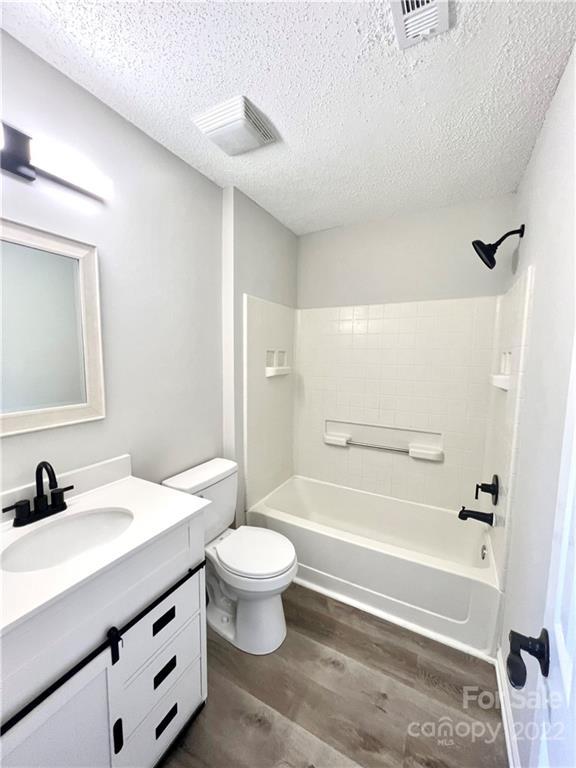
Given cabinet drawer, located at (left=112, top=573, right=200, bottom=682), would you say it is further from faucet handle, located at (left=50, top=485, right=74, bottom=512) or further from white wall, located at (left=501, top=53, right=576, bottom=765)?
white wall, located at (left=501, top=53, right=576, bottom=765)

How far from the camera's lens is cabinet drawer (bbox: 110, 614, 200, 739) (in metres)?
0.91

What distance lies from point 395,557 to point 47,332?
75.9 inches

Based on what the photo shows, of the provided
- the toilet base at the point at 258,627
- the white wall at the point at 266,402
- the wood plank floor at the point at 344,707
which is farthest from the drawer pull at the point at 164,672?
the white wall at the point at 266,402

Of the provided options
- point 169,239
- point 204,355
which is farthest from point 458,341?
point 169,239

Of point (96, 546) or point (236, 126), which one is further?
point (236, 126)

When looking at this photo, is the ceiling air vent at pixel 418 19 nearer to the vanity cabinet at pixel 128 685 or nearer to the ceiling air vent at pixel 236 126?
the ceiling air vent at pixel 236 126

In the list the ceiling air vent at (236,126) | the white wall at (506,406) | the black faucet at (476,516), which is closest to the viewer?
the ceiling air vent at (236,126)

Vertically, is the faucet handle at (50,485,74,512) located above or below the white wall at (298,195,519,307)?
below

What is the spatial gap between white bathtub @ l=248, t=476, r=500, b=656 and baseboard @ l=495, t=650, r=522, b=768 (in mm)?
86

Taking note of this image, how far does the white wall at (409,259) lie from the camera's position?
76.1 inches

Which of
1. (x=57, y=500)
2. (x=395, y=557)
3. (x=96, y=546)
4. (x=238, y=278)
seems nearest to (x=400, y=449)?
(x=395, y=557)

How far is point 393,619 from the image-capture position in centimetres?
168

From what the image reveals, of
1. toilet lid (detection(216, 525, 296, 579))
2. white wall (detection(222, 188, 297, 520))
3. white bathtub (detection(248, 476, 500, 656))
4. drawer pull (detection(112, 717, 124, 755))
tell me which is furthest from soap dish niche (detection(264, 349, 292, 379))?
drawer pull (detection(112, 717, 124, 755))

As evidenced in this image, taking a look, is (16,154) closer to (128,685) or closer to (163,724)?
(128,685)
